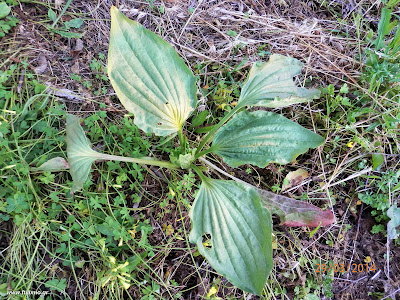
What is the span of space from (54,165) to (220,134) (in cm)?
82

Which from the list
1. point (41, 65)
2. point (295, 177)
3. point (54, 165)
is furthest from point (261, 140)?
point (41, 65)

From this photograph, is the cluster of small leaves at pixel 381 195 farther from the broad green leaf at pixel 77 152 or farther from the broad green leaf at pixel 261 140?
the broad green leaf at pixel 77 152

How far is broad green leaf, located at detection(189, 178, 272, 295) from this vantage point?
1309mm

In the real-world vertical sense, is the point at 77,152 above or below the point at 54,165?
above

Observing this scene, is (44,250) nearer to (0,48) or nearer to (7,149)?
(7,149)

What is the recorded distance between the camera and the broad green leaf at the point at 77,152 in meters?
1.46

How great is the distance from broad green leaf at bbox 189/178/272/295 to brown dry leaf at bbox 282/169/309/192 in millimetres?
477

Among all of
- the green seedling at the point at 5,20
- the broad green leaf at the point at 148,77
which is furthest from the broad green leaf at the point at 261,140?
the green seedling at the point at 5,20

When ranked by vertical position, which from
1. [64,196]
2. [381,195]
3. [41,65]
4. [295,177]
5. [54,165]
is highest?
[381,195]

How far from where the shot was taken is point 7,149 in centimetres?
159

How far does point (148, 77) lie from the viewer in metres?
1.46

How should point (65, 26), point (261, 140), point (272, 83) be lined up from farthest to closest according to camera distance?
point (65, 26) → point (272, 83) → point (261, 140)

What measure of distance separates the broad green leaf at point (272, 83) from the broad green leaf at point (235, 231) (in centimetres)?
47

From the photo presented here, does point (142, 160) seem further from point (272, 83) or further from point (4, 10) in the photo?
point (4, 10)
